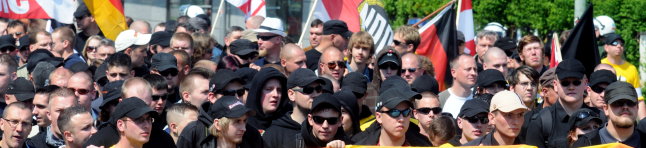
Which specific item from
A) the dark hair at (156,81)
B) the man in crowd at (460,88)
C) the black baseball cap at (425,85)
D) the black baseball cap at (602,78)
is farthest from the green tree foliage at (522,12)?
the dark hair at (156,81)

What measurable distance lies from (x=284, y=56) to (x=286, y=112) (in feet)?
5.99

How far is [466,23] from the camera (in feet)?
53.7

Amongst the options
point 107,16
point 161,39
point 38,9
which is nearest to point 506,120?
point 161,39

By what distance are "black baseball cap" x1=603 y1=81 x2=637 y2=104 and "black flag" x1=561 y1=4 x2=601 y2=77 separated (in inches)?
113

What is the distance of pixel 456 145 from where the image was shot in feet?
34.2

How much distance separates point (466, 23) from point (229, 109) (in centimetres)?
687

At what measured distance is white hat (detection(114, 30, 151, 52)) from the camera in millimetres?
14773

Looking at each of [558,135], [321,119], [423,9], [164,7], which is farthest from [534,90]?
[164,7]

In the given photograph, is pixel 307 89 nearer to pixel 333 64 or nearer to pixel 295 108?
pixel 295 108

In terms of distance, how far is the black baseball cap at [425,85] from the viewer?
11.8m

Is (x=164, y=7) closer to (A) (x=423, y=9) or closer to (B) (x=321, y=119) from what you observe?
(A) (x=423, y=9)

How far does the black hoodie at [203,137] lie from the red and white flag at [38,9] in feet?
19.4

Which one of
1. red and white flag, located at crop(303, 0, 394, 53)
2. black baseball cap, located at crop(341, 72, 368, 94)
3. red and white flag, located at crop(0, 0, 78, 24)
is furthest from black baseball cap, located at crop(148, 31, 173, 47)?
black baseball cap, located at crop(341, 72, 368, 94)

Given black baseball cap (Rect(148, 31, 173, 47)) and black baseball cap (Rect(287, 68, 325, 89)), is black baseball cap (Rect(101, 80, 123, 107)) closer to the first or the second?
black baseball cap (Rect(287, 68, 325, 89))
